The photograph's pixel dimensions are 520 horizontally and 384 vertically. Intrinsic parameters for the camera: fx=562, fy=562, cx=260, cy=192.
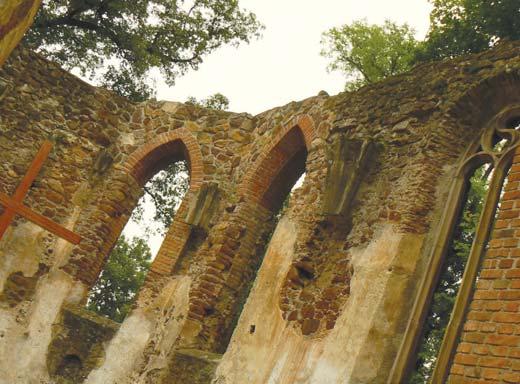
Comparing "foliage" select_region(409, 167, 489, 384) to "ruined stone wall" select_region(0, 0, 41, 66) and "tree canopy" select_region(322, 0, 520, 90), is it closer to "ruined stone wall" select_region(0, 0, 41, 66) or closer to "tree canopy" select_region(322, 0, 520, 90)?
"tree canopy" select_region(322, 0, 520, 90)

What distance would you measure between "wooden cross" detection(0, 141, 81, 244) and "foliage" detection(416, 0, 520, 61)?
9.80m

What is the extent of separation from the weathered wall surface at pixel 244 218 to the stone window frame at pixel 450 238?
12 cm

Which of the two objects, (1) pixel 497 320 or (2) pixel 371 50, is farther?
(2) pixel 371 50

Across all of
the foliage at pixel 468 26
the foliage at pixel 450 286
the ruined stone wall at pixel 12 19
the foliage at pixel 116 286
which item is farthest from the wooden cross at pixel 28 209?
the foliage at pixel 116 286

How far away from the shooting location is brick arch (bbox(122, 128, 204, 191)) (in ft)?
31.0

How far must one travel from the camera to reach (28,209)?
8.23 metres

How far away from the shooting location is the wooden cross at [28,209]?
26.8 feet

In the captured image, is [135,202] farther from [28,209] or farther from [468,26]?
[468,26]

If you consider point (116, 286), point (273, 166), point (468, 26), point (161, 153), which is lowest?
point (116, 286)

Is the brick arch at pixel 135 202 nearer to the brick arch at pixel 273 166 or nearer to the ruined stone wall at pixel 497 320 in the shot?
the brick arch at pixel 273 166

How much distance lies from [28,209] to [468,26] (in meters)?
10.6

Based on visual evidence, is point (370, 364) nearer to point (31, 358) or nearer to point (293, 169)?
point (293, 169)

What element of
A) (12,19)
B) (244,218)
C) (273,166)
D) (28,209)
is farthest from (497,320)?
(28,209)

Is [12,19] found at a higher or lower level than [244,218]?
lower
